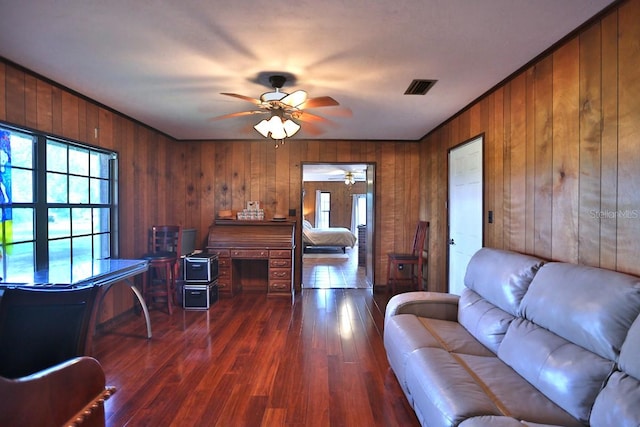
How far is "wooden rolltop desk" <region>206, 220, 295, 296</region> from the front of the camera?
181 inches

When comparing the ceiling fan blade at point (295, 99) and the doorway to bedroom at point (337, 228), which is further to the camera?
the doorway to bedroom at point (337, 228)

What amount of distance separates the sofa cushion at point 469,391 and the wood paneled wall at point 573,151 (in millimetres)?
850

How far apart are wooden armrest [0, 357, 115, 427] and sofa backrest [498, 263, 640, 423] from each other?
6.20ft

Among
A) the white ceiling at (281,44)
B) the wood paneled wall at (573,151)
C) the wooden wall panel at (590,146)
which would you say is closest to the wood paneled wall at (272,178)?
the white ceiling at (281,44)

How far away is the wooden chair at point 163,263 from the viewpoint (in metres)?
3.83

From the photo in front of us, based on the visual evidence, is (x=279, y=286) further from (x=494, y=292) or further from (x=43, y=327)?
(x=43, y=327)

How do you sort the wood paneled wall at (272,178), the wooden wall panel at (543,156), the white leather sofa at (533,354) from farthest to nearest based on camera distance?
the wood paneled wall at (272,178) → the wooden wall panel at (543,156) → the white leather sofa at (533,354)

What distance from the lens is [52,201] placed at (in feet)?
9.29

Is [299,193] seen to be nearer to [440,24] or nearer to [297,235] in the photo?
[297,235]

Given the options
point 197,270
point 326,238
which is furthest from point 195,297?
point 326,238

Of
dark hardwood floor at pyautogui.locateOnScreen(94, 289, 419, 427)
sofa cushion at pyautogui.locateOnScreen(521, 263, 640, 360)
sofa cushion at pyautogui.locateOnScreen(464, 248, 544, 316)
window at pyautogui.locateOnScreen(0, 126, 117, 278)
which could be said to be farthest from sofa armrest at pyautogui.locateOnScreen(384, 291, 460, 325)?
window at pyautogui.locateOnScreen(0, 126, 117, 278)

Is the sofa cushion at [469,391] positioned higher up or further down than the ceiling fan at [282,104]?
further down

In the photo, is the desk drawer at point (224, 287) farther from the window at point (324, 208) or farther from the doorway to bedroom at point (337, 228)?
the window at point (324, 208)

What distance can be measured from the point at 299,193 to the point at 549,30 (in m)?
3.65
